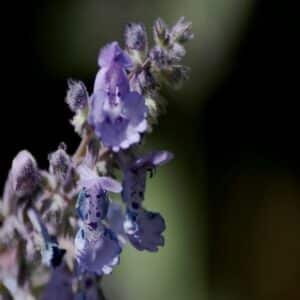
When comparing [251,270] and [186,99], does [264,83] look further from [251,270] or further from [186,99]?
[251,270]

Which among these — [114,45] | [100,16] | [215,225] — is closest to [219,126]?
[215,225]

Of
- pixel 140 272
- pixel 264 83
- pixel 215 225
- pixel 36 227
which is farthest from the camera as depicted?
pixel 264 83

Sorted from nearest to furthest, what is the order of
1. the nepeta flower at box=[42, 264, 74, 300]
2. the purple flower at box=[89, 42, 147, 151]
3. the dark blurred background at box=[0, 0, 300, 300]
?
the purple flower at box=[89, 42, 147, 151], the nepeta flower at box=[42, 264, 74, 300], the dark blurred background at box=[0, 0, 300, 300]

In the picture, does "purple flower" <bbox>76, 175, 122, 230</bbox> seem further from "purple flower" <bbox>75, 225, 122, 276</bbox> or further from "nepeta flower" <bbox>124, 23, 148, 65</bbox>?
"nepeta flower" <bbox>124, 23, 148, 65</bbox>

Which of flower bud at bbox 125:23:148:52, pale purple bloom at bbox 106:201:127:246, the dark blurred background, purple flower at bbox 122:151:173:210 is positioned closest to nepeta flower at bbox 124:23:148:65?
flower bud at bbox 125:23:148:52

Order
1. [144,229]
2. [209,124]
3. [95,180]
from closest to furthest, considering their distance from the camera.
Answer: [95,180], [144,229], [209,124]

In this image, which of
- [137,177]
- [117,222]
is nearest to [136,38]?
[137,177]

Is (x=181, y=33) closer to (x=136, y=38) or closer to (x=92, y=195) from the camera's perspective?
(x=136, y=38)

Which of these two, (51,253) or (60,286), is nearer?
(51,253)
